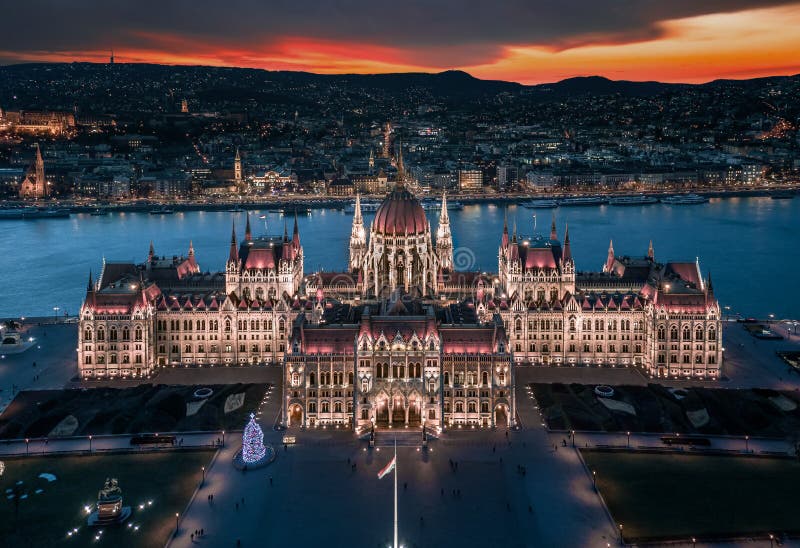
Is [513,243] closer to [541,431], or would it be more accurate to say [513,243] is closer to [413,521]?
[541,431]

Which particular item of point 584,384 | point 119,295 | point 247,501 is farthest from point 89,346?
point 584,384

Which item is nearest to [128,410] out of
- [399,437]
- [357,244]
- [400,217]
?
[399,437]

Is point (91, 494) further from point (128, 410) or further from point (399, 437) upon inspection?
point (399, 437)

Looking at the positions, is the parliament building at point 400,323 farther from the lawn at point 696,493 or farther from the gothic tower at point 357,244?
the lawn at point 696,493

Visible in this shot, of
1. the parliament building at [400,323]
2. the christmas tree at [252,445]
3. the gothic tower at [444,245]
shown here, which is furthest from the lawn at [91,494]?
the gothic tower at [444,245]

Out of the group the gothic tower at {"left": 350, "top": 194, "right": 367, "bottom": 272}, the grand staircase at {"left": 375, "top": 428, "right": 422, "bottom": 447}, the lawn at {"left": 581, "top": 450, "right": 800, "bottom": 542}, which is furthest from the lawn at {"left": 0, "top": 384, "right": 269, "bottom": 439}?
the gothic tower at {"left": 350, "top": 194, "right": 367, "bottom": 272}
